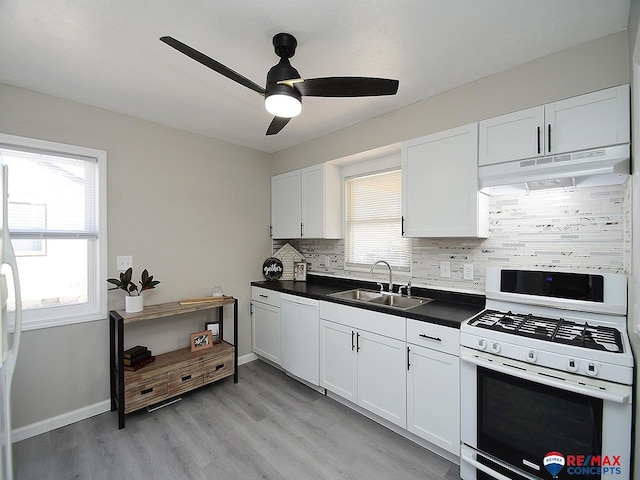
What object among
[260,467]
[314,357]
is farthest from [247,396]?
[260,467]

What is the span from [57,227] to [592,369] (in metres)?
→ 3.57

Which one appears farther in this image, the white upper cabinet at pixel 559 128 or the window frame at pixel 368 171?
the window frame at pixel 368 171

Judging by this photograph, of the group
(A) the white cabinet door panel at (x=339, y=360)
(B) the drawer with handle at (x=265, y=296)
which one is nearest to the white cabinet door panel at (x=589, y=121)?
(A) the white cabinet door panel at (x=339, y=360)

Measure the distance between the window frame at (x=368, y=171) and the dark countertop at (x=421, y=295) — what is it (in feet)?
0.54

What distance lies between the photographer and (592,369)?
4.45 ft

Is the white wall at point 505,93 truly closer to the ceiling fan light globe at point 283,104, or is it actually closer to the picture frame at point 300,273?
the ceiling fan light globe at point 283,104

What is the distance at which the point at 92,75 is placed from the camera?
2086 mm

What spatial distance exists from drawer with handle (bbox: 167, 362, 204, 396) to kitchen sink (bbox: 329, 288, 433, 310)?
1420 mm

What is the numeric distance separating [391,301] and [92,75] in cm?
289

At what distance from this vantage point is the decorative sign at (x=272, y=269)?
11.9ft

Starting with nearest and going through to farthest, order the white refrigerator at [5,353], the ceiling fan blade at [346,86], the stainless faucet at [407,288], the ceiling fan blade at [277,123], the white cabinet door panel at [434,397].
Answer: the white refrigerator at [5,353] < the ceiling fan blade at [346,86] < the white cabinet door panel at [434,397] < the ceiling fan blade at [277,123] < the stainless faucet at [407,288]

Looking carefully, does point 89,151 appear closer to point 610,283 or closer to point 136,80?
point 136,80

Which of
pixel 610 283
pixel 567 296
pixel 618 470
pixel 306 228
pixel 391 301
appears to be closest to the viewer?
pixel 618 470
